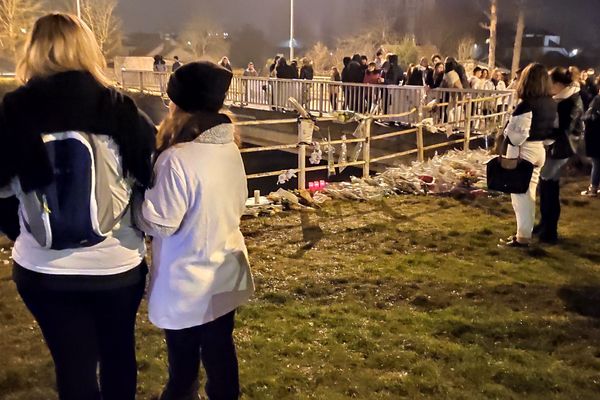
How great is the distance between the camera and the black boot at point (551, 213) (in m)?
6.12

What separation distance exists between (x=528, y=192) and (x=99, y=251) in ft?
15.2

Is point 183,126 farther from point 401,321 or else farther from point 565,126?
point 565,126

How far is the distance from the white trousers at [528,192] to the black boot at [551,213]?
0.67 ft

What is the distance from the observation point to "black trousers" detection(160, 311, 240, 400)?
8.59 ft

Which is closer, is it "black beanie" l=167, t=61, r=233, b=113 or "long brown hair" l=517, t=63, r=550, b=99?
"black beanie" l=167, t=61, r=233, b=113

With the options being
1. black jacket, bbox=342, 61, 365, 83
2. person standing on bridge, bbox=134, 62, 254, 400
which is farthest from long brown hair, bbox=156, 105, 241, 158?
black jacket, bbox=342, 61, 365, 83

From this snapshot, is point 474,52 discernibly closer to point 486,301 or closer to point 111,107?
point 486,301

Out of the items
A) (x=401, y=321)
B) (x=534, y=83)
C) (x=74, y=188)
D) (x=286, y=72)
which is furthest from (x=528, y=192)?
(x=286, y=72)

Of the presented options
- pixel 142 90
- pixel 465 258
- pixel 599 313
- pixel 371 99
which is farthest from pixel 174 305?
pixel 142 90

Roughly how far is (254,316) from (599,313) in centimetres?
255

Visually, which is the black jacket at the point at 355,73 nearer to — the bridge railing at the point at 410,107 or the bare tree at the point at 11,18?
the bridge railing at the point at 410,107

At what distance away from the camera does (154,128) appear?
2.26 metres

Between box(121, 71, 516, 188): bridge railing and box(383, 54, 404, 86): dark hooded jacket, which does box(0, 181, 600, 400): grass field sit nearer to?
box(121, 71, 516, 188): bridge railing

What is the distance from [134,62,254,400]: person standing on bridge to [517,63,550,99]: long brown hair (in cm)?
368
